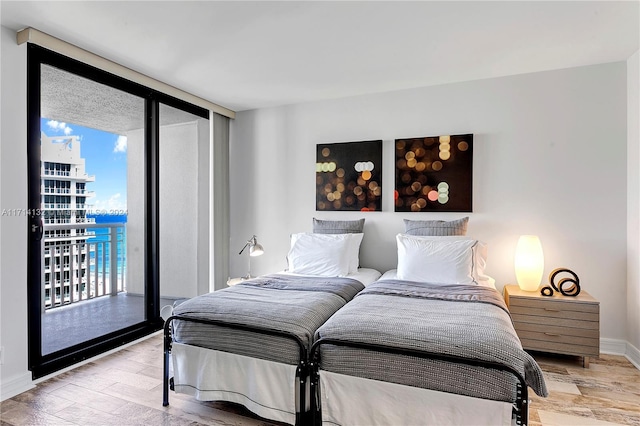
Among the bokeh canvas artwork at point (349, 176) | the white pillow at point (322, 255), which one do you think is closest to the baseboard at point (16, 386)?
the white pillow at point (322, 255)

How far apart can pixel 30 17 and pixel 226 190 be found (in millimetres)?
2532

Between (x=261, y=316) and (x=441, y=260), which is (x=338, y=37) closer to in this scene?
(x=441, y=260)

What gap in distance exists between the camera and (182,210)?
4691 mm

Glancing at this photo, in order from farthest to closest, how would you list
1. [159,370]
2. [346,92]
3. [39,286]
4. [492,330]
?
1. [346,92]
2. [159,370]
3. [39,286]
4. [492,330]

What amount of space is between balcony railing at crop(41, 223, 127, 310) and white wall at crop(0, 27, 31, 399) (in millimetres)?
880

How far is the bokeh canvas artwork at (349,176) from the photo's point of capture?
3.76 m

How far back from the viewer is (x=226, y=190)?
451 centimetres

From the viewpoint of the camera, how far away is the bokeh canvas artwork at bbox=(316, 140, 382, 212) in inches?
148

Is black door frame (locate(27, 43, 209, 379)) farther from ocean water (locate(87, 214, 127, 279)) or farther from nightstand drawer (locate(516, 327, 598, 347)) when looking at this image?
nightstand drawer (locate(516, 327, 598, 347))

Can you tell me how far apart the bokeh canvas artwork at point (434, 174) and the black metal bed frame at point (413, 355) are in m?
2.11

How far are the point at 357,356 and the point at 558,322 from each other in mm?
2010

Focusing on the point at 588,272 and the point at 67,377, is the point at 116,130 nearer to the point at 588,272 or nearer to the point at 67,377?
the point at 67,377

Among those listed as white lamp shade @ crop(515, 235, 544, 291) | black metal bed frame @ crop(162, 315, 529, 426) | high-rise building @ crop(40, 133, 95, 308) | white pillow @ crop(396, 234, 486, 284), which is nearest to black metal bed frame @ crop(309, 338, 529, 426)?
black metal bed frame @ crop(162, 315, 529, 426)

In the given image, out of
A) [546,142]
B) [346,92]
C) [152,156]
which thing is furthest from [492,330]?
[152,156]
